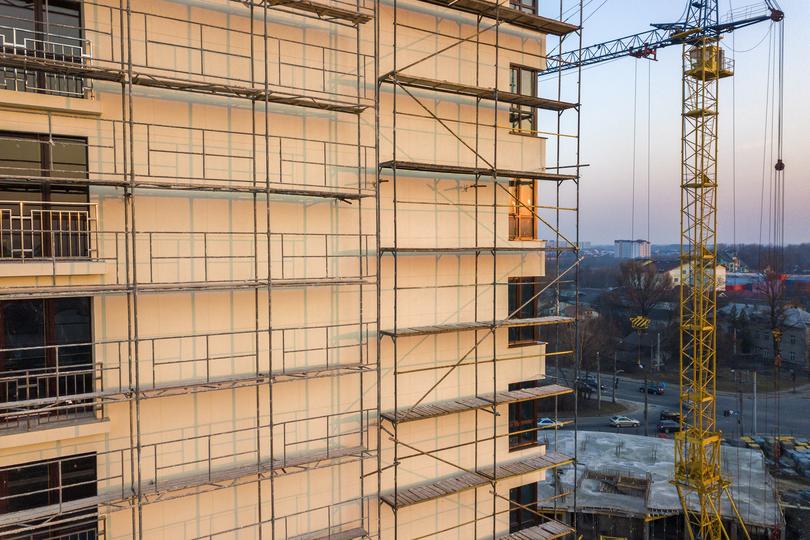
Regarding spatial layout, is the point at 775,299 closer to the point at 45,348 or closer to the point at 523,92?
the point at 523,92

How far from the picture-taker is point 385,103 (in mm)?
11445

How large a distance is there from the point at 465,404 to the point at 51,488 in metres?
7.70

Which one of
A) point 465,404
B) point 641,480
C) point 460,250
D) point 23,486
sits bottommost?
point 641,480

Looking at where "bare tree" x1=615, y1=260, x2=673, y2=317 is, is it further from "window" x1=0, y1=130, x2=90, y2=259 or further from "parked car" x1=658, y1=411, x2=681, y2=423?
"window" x1=0, y1=130, x2=90, y2=259

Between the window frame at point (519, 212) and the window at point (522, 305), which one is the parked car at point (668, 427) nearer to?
the window at point (522, 305)

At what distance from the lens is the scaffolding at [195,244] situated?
8.28 metres

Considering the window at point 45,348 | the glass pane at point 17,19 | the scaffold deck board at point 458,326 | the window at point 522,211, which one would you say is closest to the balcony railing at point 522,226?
the window at point 522,211

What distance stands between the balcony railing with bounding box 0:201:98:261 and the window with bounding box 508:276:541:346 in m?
8.93

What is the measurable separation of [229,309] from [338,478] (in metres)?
4.03

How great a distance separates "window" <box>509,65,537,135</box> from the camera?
531 inches

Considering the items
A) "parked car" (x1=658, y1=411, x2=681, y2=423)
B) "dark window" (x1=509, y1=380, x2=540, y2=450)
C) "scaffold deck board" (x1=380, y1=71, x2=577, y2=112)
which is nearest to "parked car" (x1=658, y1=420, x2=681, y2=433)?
"parked car" (x1=658, y1=411, x2=681, y2=423)

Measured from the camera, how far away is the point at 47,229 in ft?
28.8

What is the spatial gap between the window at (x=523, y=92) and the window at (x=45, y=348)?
1014 cm

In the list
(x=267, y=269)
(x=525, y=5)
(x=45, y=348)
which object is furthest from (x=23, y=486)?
(x=525, y=5)
